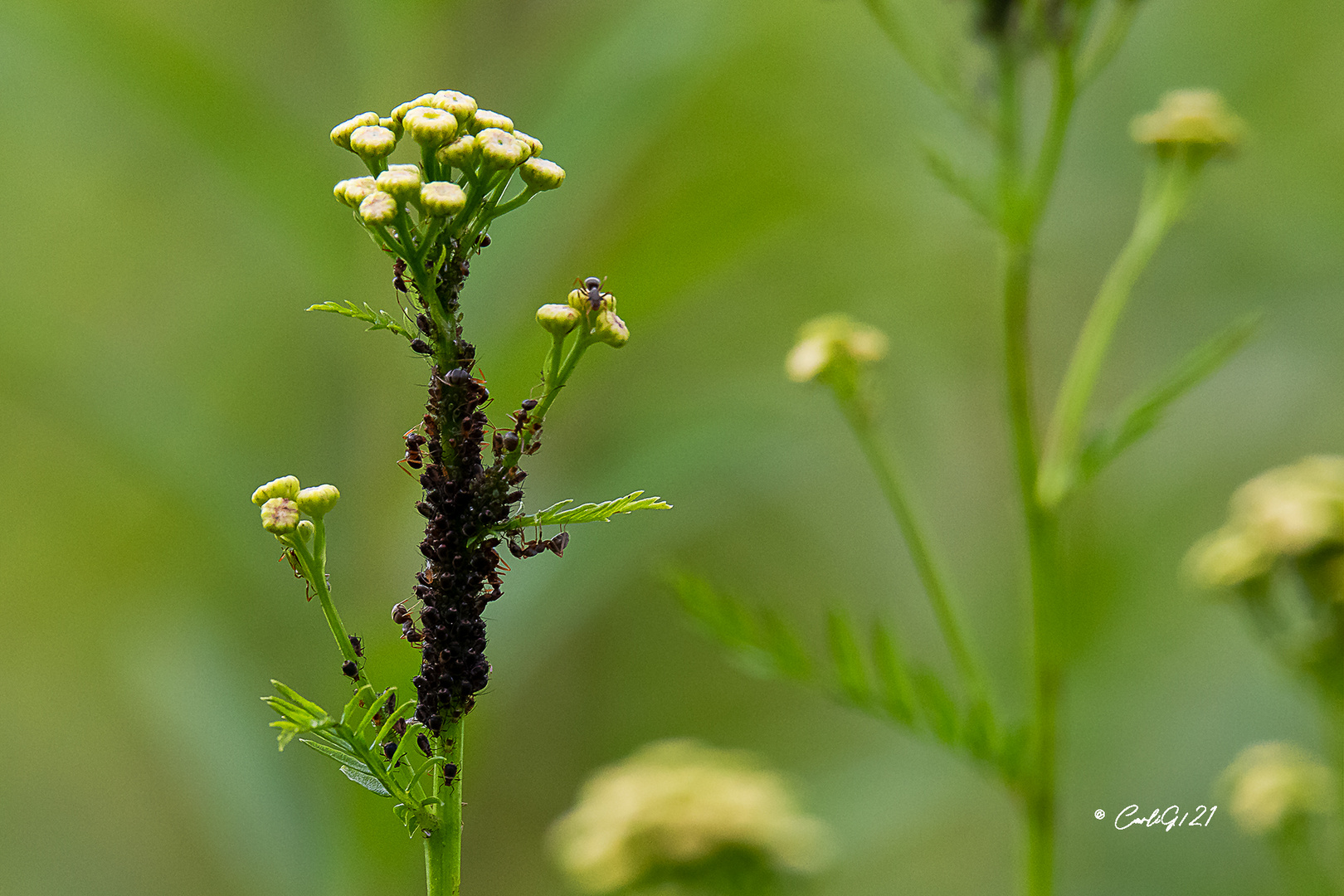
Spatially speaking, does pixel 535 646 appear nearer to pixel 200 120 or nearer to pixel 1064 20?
pixel 200 120

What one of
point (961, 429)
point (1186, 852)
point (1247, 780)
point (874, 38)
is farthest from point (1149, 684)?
point (874, 38)

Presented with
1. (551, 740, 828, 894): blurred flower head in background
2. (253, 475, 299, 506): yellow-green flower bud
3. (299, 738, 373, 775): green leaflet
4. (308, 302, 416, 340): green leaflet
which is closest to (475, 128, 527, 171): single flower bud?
(308, 302, 416, 340): green leaflet

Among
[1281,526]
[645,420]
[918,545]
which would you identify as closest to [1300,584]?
[1281,526]

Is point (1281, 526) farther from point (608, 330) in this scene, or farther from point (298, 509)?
point (298, 509)

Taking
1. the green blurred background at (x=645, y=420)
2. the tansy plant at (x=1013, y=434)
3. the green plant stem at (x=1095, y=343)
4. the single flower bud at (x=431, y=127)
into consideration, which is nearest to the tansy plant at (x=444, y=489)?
the single flower bud at (x=431, y=127)

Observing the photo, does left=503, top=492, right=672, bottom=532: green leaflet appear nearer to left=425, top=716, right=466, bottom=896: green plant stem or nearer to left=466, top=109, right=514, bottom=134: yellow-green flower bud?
left=425, top=716, right=466, bottom=896: green plant stem

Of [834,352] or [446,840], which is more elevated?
[834,352]

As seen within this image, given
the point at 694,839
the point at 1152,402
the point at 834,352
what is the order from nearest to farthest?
the point at 1152,402 < the point at 834,352 < the point at 694,839
